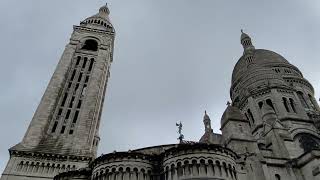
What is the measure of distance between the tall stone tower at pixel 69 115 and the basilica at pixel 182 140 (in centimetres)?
9

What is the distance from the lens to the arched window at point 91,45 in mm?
45294

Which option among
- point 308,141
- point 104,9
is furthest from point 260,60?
point 104,9

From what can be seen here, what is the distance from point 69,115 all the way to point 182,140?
13402 mm

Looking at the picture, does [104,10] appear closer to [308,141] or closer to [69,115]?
[69,115]

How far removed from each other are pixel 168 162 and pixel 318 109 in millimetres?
25910

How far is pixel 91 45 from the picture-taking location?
46000mm

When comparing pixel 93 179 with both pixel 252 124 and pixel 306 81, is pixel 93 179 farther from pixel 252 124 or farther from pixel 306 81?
pixel 306 81

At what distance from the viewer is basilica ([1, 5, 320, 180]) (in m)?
23.5

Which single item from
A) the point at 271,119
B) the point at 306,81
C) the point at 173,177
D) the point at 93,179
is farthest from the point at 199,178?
the point at 306,81

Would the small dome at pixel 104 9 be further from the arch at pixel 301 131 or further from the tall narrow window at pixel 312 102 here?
the arch at pixel 301 131

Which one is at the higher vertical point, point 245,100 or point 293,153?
point 245,100

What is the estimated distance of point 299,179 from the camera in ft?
85.1

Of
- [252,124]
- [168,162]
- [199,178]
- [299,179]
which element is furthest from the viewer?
[252,124]

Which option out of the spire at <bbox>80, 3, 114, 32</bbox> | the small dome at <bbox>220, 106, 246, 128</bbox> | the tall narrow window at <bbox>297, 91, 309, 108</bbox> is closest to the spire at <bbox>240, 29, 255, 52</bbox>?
the tall narrow window at <bbox>297, 91, 309, 108</bbox>
